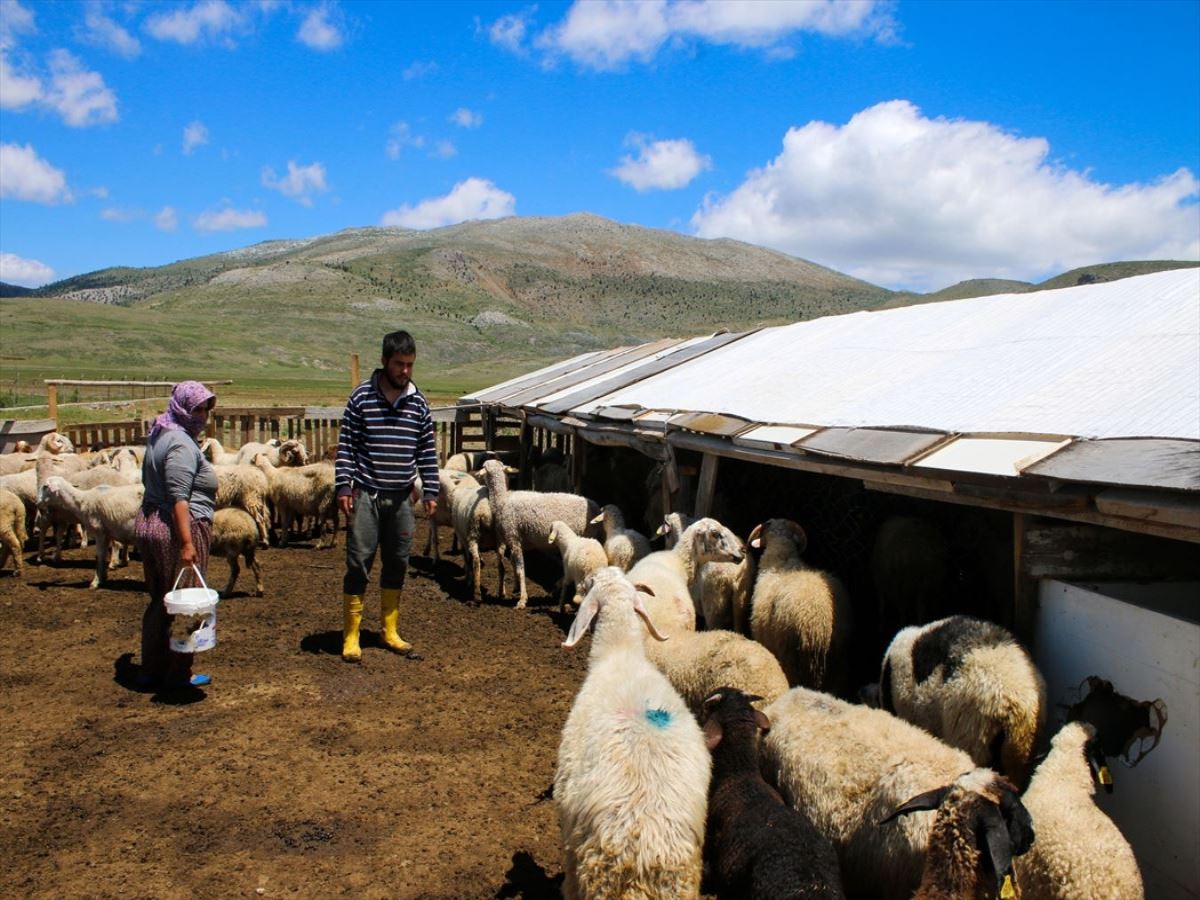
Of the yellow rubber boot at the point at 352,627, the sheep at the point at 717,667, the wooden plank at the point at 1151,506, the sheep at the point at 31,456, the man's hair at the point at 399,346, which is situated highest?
the man's hair at the point at 399,346

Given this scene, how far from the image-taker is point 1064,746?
3.76 metres

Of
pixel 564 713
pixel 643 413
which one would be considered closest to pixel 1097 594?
pixel 564 713

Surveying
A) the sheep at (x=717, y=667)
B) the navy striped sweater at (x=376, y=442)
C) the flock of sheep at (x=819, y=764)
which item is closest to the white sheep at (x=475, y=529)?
the navy striped sweater at (x=376, y=442)

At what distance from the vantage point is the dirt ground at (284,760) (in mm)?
4289

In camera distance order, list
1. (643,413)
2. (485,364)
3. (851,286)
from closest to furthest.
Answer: (643,413)
(485,364)
(851,286)

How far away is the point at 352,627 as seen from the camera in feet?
24.0

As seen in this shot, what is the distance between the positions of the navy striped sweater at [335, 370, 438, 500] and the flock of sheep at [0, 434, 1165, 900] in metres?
2.30

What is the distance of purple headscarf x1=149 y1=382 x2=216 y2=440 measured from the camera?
234 inches

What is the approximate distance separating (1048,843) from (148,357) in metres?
77.9

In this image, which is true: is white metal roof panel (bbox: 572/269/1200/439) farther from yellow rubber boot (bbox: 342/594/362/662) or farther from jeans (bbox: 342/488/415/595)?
yellow rubber boot (bbox: 342/594/362/662)

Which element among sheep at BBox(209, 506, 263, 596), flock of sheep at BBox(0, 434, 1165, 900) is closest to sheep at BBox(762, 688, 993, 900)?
flock of sheep at BBox(0, 434, 1165, 900)

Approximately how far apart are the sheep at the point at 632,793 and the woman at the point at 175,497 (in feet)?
11.1

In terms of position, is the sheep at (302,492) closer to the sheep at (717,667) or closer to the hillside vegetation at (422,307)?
the sheep at (717,667)

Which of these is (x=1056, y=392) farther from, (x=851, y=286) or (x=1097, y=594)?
(x=851, y=286)
